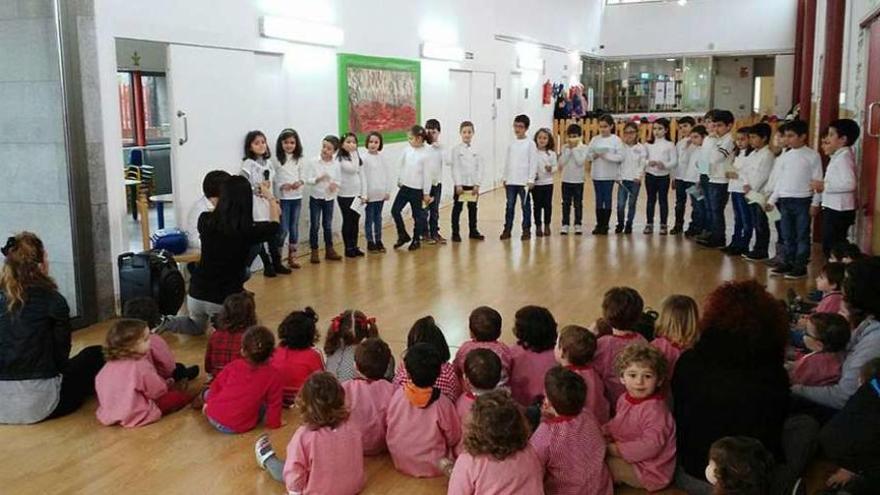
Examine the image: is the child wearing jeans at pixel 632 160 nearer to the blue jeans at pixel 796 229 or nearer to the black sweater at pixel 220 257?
the blue jeans at pixel 796 229

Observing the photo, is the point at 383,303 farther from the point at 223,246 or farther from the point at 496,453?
the point at 496,453

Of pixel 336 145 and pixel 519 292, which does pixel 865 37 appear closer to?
pixel 519 292

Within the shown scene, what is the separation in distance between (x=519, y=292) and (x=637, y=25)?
14569 millimetres

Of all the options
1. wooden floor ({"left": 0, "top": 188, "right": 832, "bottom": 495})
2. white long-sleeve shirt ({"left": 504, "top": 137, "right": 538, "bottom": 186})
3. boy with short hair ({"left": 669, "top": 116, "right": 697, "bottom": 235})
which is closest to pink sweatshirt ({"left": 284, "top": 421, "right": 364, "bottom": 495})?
wooden floor ({"left": 0, "top": 188, "right": 832, "bottom": 495})

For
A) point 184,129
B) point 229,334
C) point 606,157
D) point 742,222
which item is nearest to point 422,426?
point 229,334

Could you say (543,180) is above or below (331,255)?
above

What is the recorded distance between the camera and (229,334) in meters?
4.26

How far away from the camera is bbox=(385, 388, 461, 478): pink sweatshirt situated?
10.7 ft

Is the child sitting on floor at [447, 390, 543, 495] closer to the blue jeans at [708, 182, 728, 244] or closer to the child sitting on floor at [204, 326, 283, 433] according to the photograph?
the child sitting on floor at [204, 326, 283, 433]

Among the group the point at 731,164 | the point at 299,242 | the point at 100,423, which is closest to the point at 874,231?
the point at 731,164

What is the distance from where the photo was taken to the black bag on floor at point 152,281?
17.5ft

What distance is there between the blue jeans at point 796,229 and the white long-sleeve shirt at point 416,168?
3367mm

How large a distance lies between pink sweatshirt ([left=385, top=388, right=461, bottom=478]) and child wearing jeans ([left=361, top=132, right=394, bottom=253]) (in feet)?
15.8

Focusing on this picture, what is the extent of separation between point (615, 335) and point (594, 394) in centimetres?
44
